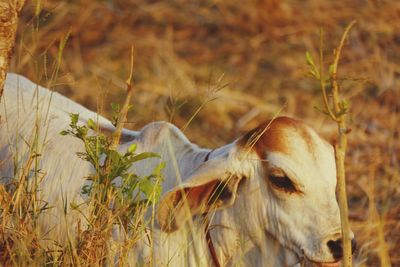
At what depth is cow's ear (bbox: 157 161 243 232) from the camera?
13.9 ft

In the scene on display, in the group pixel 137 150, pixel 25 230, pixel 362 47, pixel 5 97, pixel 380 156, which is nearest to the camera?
pixel 25 230

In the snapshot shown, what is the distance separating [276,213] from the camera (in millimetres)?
4266

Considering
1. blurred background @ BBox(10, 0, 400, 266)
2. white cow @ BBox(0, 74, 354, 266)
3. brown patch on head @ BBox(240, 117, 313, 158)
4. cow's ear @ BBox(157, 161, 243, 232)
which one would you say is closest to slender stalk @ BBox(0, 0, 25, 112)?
white cow @ BBox(0, 74, 354, 266)

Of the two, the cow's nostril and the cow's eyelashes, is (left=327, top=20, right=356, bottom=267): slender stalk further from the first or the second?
the cow's eyelashes

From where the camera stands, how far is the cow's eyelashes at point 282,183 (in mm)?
4199

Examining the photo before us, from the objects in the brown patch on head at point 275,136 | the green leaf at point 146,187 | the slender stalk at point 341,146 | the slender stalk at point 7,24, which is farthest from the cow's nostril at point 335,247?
the slender stalk at point 7,24

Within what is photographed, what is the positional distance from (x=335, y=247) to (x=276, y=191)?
13.4 inches

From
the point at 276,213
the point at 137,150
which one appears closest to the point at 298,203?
the point at 276,213

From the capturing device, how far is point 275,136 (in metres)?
4.27

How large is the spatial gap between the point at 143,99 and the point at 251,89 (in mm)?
1042

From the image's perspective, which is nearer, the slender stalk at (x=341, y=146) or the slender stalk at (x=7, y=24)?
the slender stalk at (x=341, y=146)

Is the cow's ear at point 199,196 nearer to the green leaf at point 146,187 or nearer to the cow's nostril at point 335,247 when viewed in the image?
the green leaf at point 146,187

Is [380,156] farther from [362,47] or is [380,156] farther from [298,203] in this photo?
[298,203]

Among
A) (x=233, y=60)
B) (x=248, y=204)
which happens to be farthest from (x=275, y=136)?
(x=233, y=60)
